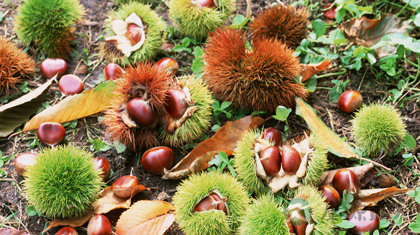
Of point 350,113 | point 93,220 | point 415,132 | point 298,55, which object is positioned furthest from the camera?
point 298,55

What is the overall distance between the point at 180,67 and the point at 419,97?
5.18 feet

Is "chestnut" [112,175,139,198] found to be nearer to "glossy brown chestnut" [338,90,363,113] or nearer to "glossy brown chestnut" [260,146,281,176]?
"glossy brown chestnut" [260,146,281,176]

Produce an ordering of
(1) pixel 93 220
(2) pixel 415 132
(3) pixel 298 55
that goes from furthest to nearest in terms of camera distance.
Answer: (3) pixel 298 55, (2) pixel 415 132, (1) pixel 93 220

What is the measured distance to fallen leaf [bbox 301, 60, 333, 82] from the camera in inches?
86.4

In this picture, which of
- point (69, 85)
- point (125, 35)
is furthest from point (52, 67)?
point (125, 35)

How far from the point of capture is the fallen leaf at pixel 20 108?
2.13m

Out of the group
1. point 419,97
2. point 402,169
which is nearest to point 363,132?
point 402,169

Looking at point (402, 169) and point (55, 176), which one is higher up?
point (55, 176)

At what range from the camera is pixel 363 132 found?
6.03 ft

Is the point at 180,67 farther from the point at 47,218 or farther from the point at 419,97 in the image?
the point at 419,97

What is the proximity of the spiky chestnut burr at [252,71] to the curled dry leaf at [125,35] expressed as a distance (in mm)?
558

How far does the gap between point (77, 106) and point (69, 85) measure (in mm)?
228

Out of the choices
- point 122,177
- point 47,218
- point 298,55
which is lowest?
point 47,218

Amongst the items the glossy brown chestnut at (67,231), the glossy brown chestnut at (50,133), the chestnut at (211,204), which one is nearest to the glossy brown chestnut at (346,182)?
the chestnut at (211,204)
